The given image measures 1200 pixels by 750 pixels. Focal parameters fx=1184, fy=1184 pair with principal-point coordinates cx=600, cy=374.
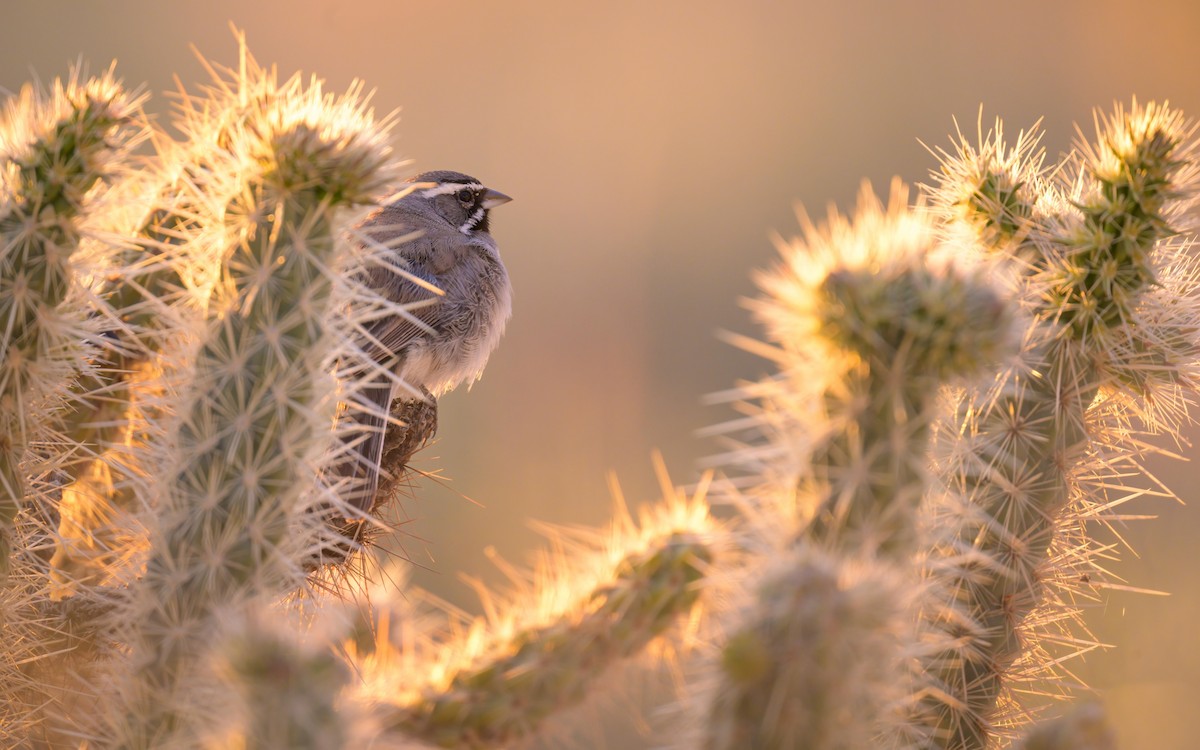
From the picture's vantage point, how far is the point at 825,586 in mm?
1637

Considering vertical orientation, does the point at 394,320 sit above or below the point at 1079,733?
above

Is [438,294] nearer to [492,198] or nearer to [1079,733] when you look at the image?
[492,198]

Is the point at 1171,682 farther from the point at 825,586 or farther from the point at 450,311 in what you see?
the point at 825,586

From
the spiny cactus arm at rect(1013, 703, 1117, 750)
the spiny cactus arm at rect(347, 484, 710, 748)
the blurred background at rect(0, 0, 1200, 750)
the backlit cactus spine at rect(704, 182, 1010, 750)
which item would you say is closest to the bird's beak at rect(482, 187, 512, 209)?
the spiny cactus arm at rect(347, 484, 710, 748)

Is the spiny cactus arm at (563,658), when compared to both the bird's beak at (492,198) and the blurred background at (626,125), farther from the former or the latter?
the blurred background at (626,125)

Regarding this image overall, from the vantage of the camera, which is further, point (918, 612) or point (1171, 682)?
point (1171, 682)

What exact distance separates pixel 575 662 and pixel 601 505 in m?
10.4

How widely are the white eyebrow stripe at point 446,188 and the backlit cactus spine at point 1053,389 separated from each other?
Result: 3.67 m

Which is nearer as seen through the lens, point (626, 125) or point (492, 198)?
point (492, 198)

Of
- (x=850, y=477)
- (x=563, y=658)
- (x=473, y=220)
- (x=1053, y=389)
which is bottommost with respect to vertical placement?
(x=563, y=658)

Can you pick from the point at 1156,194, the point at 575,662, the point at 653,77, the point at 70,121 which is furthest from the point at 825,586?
the point at 653,77

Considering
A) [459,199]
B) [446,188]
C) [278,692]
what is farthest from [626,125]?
[278,692]

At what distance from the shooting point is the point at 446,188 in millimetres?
6082

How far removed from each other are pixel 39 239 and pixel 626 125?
18020 mm
